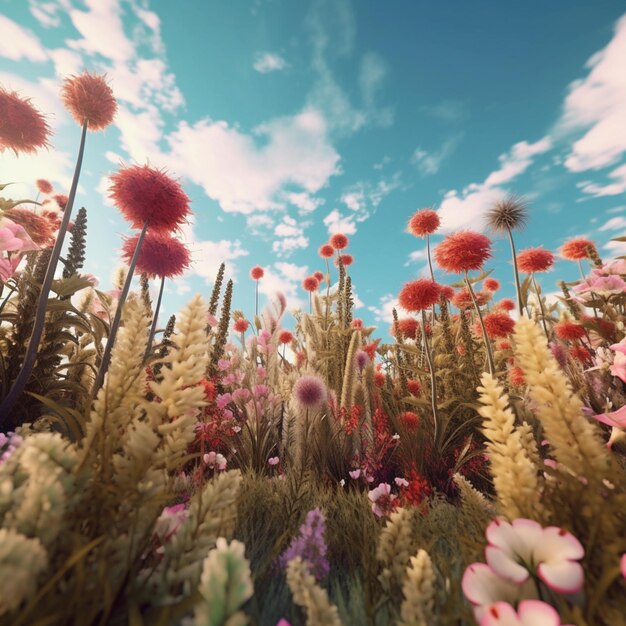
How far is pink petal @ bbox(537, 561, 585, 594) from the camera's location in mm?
359

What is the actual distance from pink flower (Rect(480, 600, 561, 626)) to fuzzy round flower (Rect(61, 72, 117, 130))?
2505mm

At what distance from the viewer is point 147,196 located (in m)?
1.94

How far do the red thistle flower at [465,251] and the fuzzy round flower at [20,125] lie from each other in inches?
116

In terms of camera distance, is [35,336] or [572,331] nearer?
[35,336]

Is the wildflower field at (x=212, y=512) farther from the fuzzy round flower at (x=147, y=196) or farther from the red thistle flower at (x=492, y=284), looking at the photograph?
the red thistle flower at (x=492, y=284)

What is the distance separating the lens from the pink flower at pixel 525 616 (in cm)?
33

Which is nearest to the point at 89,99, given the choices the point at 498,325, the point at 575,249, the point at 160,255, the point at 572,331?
the point at 160,255

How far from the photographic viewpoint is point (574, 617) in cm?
34

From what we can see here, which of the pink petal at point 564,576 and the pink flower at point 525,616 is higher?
the pink petal at point 564,576

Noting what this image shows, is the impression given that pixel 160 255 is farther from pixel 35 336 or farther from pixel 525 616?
pixel 525 616

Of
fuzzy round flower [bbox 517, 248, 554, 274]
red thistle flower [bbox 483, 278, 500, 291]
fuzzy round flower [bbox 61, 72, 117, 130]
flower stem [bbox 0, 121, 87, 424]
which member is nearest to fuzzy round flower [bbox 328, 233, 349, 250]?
red thistle flower [bbox 483, 278, 500, 291]

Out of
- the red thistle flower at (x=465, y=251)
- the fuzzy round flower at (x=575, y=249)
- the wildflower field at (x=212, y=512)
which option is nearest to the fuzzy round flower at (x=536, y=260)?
the fuzzy round flower at (x=575, y=249)

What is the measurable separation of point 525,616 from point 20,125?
2.99 meters

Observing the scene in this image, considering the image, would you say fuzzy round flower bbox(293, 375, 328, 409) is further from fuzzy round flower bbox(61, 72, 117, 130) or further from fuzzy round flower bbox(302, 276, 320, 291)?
fuzzy round flower bbox(302, 276, 320, 291)
